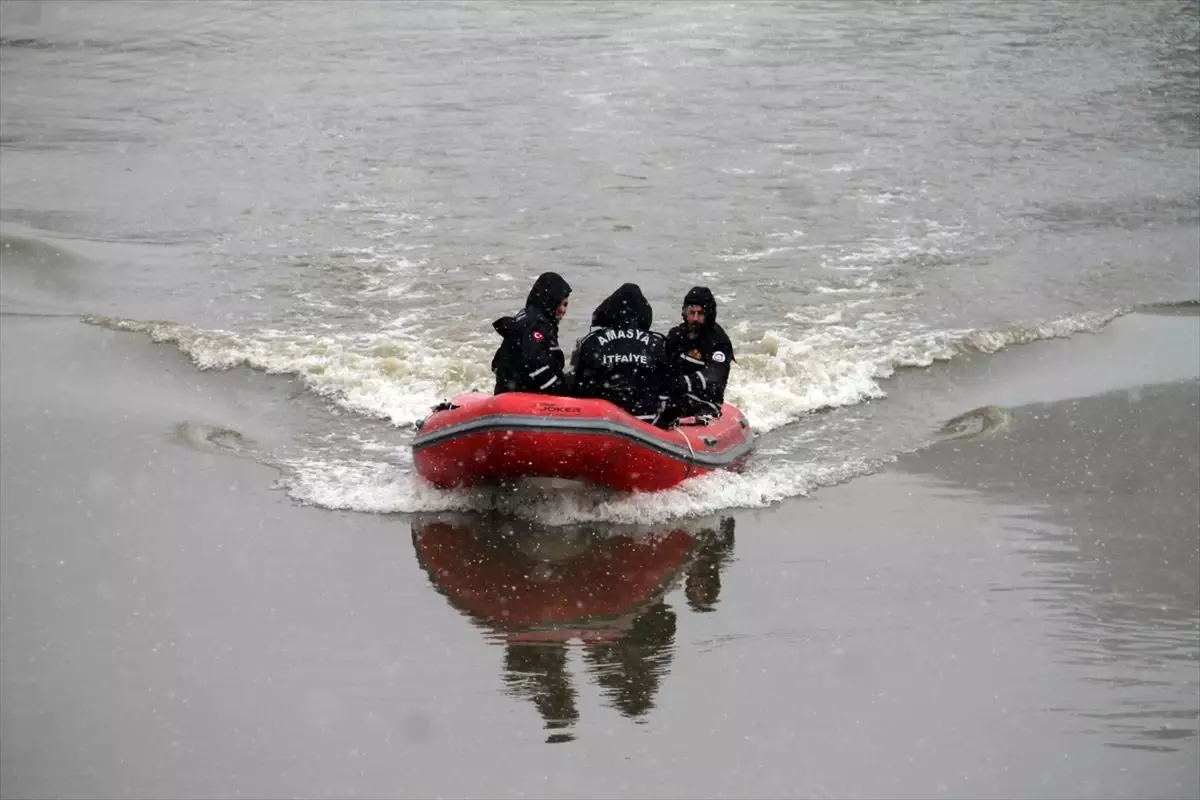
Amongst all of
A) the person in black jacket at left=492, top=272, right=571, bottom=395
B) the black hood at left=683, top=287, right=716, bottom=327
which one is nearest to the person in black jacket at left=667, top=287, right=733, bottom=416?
the black hood at left=683, top=287, right=716, bottom=327

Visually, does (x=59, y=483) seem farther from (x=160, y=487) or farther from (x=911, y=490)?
(x=911, y=490)

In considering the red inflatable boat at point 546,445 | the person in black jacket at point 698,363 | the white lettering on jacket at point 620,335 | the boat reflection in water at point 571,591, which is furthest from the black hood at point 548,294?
the boat reflection in water at point 571,591

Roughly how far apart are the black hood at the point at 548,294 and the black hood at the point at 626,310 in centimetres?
29

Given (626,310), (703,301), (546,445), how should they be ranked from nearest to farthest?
(546,445), (626,310), (703,301)

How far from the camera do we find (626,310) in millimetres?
10195

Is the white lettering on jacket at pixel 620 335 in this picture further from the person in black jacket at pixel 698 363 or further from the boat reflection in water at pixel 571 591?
the boat reflection in water at pixel 571 591

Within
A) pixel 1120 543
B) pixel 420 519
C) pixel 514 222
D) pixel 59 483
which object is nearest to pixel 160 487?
pixel 59 483

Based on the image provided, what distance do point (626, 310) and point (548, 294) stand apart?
22.2 inches

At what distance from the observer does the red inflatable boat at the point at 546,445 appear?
9672mm

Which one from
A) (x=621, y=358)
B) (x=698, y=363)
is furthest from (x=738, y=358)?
(x=621, y=358)

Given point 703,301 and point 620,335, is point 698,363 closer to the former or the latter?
point 703,301

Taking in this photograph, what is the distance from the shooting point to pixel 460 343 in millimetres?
14664

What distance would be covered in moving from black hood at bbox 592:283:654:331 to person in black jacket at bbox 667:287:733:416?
711 mm

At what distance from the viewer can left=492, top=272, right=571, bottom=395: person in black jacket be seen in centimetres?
1008
